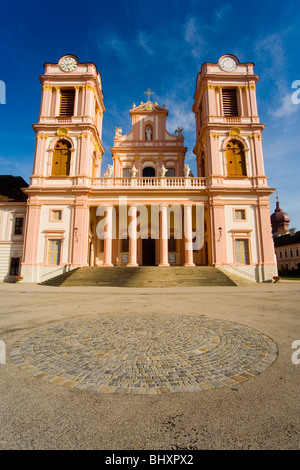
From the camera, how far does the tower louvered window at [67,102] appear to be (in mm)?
25198

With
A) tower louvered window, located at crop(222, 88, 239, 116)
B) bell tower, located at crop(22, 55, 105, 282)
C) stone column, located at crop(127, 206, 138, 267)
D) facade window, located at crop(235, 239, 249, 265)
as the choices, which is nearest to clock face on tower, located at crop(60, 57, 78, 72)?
bell tower, located at crop(22, 55, 105, 282)

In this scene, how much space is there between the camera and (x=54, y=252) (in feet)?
71.1

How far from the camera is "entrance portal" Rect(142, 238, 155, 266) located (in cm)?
2567

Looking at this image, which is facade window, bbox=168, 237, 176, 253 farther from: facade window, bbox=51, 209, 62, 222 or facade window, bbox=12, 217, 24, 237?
facade window, bbox=12, 217, 24, 237

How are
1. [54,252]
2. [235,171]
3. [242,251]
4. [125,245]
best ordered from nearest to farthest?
[54,252] < [242,251] < [235,171] < [125,245]

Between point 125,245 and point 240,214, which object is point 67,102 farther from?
point 240,214

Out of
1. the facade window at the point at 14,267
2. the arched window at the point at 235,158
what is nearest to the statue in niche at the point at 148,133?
the arched window at the point at 235,158

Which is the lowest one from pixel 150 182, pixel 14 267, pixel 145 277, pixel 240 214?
pixel 145 277

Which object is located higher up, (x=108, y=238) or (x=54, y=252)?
(x=108, y=238)

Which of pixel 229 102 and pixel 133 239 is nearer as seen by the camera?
pixel 133 239

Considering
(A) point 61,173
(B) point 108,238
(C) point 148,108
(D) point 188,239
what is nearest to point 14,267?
(B) point 108,238

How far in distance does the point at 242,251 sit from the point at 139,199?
35.6ft

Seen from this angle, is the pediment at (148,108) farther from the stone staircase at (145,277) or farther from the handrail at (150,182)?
the stone staircase at (145,277)
